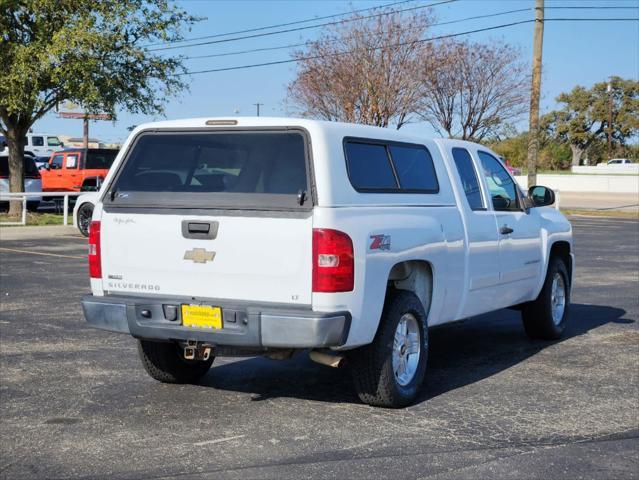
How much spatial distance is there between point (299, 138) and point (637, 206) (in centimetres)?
4074

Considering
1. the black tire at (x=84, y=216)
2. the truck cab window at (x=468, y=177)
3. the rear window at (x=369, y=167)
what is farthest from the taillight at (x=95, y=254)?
the black tire at (x=84, y=216)

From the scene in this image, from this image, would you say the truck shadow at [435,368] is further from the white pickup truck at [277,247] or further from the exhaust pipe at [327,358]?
the exhaust pipe at [327,358]

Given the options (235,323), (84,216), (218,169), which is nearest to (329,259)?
(235,323)

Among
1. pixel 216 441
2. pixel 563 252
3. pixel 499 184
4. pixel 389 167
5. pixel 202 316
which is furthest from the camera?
pixel 563 252

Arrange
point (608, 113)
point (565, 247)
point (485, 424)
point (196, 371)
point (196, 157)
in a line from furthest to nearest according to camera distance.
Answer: point (608, 113) → point (565, 247) → point (196, 371) → point (196, 157) → point (485, 424)

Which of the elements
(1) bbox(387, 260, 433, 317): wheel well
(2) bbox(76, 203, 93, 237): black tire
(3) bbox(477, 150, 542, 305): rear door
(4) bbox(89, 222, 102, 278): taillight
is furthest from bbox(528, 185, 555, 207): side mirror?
(2) bbox(76, 203, 93, 237): black tire

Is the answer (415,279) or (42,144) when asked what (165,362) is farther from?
(42,144)

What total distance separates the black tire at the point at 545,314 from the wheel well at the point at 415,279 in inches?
93.6

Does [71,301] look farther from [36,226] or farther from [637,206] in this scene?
[637,206]

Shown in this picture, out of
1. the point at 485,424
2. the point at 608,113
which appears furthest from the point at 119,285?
the point at 608,113

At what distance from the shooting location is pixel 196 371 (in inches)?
283

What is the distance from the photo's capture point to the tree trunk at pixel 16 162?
26500mm

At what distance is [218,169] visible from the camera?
623 centimetres

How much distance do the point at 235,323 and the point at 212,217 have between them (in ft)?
2.26
